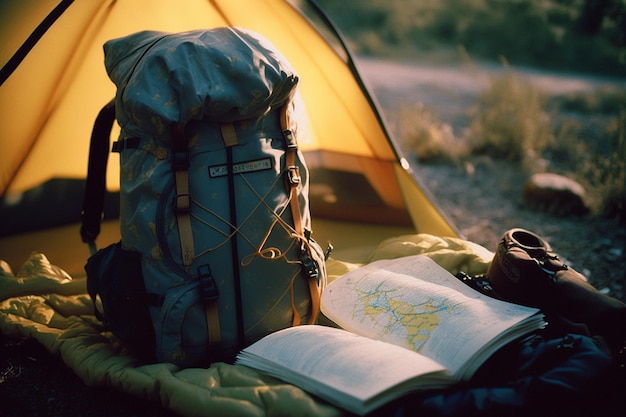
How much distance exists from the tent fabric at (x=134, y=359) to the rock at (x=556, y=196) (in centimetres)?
111

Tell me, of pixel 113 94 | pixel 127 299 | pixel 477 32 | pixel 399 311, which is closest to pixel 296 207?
pixel 399 311

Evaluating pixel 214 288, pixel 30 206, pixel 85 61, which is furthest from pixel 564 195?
pixel 30 206

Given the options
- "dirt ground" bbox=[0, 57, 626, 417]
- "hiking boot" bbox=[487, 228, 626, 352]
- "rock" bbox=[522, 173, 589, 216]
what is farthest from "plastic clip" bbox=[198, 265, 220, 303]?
"rock" bbox=[522, 173, 589, 216]

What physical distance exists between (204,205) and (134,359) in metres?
0.48

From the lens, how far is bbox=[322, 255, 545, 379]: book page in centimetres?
135

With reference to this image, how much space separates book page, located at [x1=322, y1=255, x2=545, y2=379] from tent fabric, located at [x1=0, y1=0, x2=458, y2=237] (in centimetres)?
74

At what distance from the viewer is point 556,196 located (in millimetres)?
3066

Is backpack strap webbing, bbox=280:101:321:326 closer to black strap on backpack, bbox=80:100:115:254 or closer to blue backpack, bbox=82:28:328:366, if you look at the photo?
blue backpack, bbox=82:28:328:366

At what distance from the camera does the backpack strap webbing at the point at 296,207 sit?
1.61m

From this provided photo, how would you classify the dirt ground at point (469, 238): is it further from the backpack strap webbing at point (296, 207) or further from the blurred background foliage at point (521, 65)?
the backpack strap webbing at point (296, 207)

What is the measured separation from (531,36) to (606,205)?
5752mm

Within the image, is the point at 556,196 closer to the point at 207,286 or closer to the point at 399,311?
the point at 399,311

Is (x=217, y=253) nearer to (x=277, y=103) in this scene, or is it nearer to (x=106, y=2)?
(x=277, y=103)

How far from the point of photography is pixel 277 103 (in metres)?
1.59
